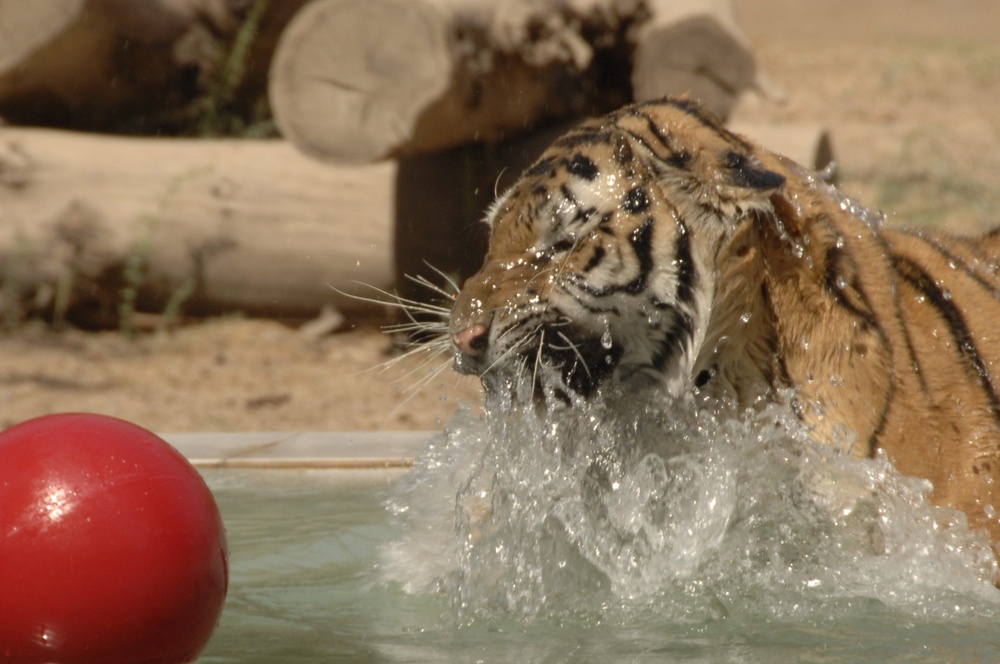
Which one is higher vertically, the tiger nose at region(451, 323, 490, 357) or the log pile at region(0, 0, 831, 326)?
the tiger nose at region(451, 323, 490, 357)

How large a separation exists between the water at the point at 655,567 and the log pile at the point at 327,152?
8.64 ft

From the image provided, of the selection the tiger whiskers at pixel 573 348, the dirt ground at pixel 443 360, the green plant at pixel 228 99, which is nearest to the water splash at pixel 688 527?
the tiger whiskers at pixel 573 348

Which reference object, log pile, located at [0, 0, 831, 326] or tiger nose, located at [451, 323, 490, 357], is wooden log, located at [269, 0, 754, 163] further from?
tiger nose, located at [451, 323, 490, 357]

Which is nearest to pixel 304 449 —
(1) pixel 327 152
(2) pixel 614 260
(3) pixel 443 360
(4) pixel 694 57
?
(2) pixel 614 260

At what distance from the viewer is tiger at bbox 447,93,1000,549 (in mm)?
2270

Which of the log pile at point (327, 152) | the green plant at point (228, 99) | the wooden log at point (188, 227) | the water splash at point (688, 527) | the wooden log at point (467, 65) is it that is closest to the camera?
the water splash at point (688, 527)

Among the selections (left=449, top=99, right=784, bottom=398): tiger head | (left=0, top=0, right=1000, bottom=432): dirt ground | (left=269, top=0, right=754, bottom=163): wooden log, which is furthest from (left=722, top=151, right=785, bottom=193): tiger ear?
(left=269, top=0, right=754, bottom=163): wooden log

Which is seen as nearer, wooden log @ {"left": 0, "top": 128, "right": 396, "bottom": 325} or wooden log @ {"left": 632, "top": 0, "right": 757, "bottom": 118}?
wooden log @ {"left": 632, "top": 0, "right": 757, "bottom": 118}

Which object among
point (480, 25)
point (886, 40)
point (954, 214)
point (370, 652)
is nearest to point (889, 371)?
point (370, 652)

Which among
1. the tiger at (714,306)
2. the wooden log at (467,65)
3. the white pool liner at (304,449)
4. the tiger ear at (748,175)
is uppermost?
the tiger ear at (748,175)

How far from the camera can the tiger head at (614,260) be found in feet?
7.41

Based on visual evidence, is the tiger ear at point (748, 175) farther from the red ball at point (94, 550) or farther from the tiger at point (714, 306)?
the red ball at point (94, 550)

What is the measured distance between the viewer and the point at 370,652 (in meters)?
2.27

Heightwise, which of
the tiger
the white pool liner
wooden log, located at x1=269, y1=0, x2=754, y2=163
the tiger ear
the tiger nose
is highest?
the tiger ear
